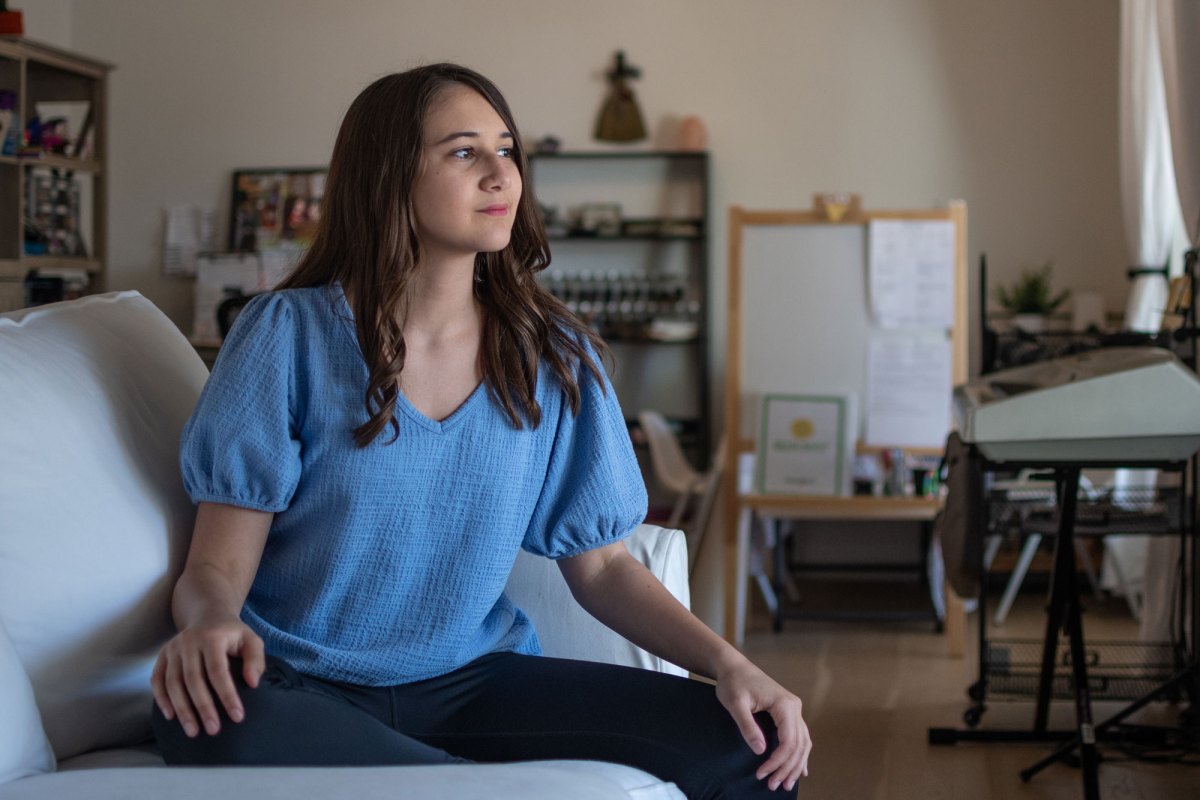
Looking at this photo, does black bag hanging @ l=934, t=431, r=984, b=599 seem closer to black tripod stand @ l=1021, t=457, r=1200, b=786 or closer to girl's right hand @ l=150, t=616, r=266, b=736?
black tripod stand @ l=1021, t=457, r=1200, b=786

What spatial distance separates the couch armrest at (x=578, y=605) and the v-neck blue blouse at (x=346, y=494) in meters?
0.21

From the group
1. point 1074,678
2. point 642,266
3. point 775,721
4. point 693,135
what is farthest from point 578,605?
point 642,266

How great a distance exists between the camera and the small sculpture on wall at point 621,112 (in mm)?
5855

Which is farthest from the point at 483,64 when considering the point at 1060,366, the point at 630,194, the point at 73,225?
the point at 1060,366

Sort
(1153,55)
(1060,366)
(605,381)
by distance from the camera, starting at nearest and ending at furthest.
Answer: (605,381), (1060,366), (1153,55)

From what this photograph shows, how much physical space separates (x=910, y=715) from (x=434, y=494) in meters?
2.30

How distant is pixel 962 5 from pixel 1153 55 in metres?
1.34

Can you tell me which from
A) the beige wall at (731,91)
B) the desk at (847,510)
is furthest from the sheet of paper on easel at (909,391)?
the beige wall at (731,91)

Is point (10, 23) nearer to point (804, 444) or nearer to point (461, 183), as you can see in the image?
point (804, 444)

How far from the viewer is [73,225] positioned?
5594mm

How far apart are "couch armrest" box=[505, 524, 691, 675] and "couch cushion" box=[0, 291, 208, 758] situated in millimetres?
460

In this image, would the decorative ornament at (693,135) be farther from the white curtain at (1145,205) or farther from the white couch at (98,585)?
the white couch at (98,585)

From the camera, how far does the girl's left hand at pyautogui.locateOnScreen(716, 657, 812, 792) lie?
1.27m

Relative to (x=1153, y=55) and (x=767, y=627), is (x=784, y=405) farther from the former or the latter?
(x=1153, y=55)
